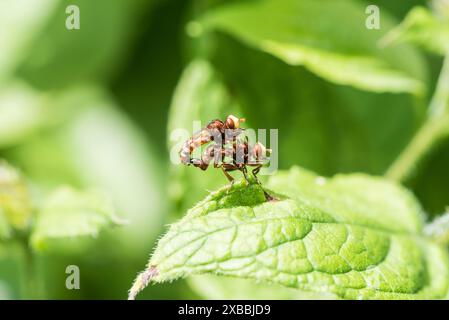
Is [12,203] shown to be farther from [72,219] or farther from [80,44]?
[80,44]

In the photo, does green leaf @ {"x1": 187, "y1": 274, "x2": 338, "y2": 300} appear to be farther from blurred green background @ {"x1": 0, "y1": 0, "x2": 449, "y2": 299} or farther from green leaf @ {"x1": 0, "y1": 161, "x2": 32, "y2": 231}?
green leaf @ {"x1": 0, "y1": 161, "x2": 32, "y2": 231}

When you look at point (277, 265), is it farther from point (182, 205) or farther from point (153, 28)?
point (153, 28)

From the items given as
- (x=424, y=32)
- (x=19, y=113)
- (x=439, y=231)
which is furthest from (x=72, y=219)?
(x=19, y=113)

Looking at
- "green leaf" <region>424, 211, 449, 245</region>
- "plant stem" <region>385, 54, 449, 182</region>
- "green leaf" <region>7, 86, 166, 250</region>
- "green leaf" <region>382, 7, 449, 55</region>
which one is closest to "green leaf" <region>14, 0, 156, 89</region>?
"green leaf" <region>7, 86, 166, 250</region>

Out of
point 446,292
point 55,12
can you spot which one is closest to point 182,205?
point 446,292

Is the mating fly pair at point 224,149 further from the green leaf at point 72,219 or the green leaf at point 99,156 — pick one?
the green leaf at point 99,156
